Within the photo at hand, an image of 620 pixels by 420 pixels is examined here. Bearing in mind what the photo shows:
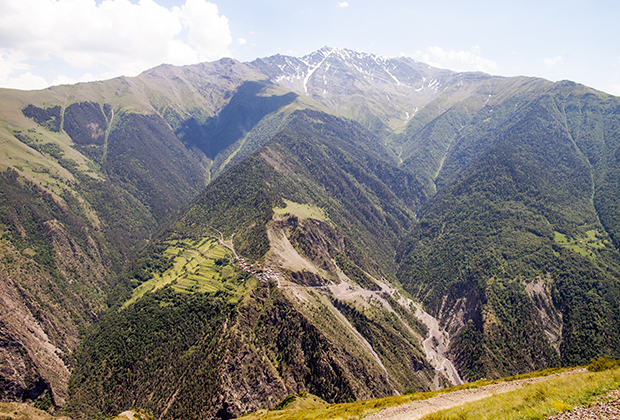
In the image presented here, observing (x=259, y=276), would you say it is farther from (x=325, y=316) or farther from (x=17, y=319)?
(x=17, y=319)

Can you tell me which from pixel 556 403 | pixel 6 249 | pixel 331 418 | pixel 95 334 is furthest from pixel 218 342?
pixel 6 249

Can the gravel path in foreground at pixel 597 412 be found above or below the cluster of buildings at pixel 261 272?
above

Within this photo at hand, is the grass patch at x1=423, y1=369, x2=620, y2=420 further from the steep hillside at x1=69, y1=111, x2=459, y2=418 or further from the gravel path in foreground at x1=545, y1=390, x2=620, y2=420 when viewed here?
the steep hillside at x1=69, y1=111, x2=459, y2=418

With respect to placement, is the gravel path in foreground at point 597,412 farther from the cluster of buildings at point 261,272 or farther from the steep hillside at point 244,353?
the cluster of buildings at point 261,272

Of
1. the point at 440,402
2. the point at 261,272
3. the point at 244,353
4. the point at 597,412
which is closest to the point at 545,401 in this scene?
the point at 597,412

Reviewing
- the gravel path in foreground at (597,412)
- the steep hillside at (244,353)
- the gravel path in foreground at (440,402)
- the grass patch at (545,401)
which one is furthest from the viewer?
the steep hillside at (244,353)

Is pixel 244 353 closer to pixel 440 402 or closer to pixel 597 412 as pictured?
pixel 440 402

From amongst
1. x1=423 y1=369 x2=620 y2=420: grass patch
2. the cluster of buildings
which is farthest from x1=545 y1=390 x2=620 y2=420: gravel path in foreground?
the cluster of buildings

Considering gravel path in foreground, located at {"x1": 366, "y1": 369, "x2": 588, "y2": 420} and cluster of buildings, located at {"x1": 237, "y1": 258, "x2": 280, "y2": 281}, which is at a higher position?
gravel path in foreground, located at {"x1": 366, "y1": 369, "x2": 588, "y2": 420}

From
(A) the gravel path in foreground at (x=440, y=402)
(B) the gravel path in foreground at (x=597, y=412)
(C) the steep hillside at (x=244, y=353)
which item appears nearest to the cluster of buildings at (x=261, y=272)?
(C) the steep hillside at (x=244, y=353)
